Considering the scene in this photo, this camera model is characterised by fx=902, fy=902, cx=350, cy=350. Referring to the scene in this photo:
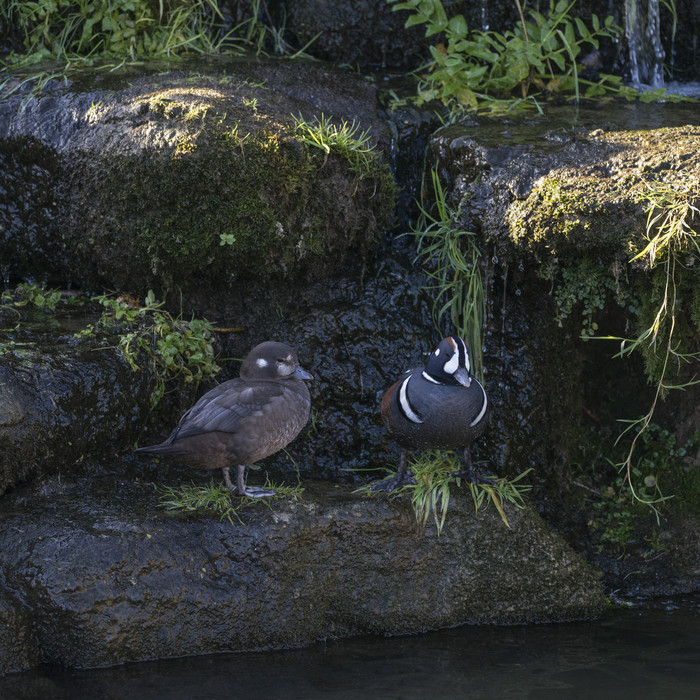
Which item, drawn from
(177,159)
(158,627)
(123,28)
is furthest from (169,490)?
(123,28)

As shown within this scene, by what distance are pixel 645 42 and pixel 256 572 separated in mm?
5164

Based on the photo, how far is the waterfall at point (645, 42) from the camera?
696 centimetres

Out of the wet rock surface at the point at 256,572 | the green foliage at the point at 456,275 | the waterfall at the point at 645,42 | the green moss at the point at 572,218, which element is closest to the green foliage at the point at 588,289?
the green moss at the point at 572,218

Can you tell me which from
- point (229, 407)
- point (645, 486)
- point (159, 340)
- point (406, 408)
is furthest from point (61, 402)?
point (645, 486)

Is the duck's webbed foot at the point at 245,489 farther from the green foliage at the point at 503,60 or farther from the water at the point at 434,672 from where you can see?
the green foliage at the point at 503,60

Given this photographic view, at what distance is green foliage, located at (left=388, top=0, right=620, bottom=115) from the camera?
6.36 m

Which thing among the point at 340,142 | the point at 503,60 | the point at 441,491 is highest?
the point at 503,60

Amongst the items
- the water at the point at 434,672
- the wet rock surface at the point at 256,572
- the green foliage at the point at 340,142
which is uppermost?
the green foliage at the point at 340,142

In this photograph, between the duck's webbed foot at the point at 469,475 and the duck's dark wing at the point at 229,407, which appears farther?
the duck's webbed foot at the point at 469,475

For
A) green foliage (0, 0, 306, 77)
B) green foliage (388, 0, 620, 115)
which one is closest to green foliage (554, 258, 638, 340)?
green foliage (388, 0, 620, 115)

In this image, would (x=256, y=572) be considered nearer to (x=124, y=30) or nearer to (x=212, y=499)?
(x=212, y=499)

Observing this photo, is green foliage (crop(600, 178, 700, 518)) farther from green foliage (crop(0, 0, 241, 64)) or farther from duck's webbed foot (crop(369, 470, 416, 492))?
green foliage (crop(0, 0, 241, 64))

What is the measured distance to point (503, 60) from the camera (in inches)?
260

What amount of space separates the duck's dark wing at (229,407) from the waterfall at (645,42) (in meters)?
4.21
